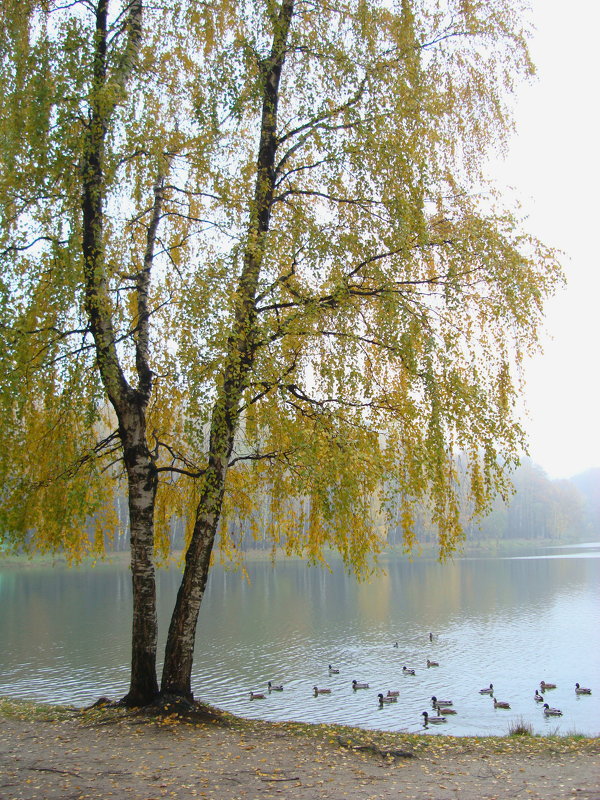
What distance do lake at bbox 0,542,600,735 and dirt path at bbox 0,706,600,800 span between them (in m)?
7.70

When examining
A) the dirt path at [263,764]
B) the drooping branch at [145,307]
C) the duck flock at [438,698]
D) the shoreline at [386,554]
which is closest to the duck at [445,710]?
the duck flock at [438,698]

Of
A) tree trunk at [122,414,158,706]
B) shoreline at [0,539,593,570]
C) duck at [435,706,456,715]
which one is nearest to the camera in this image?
tree trunk at [122,414,158,706]

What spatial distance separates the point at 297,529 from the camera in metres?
9.12

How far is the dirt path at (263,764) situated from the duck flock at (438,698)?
311 inches

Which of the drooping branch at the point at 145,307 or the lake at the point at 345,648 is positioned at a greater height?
the drooping branch at the point at 145,307

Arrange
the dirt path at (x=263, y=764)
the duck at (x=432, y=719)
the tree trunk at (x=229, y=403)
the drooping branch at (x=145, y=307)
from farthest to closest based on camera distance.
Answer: the duck at (x=432, y=719) → the drooping branch at (x=145, y=307) → the tree trunk at (x=229, y=403) → the dirt path at (x=263, y=764)

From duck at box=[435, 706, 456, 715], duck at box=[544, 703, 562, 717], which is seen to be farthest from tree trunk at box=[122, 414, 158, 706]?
duck at box=[544, 703, 562, 717]

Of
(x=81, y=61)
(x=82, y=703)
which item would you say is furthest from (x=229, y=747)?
(x=82, y=703)

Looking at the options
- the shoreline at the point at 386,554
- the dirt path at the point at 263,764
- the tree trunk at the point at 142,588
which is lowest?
the shoreline at the point at 386,554

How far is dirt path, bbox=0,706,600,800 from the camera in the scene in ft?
17.8

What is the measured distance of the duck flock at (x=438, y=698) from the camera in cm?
1527

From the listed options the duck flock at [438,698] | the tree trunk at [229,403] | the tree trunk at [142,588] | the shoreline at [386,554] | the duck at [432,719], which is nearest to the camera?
the tree trunk at [229,403]

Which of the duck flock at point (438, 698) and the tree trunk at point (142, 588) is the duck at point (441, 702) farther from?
the tree trunk at point (142, 588)

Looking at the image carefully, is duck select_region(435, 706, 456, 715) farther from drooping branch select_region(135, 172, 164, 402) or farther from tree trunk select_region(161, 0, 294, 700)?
drooping branch select_region(135, 172, 164, 402)
